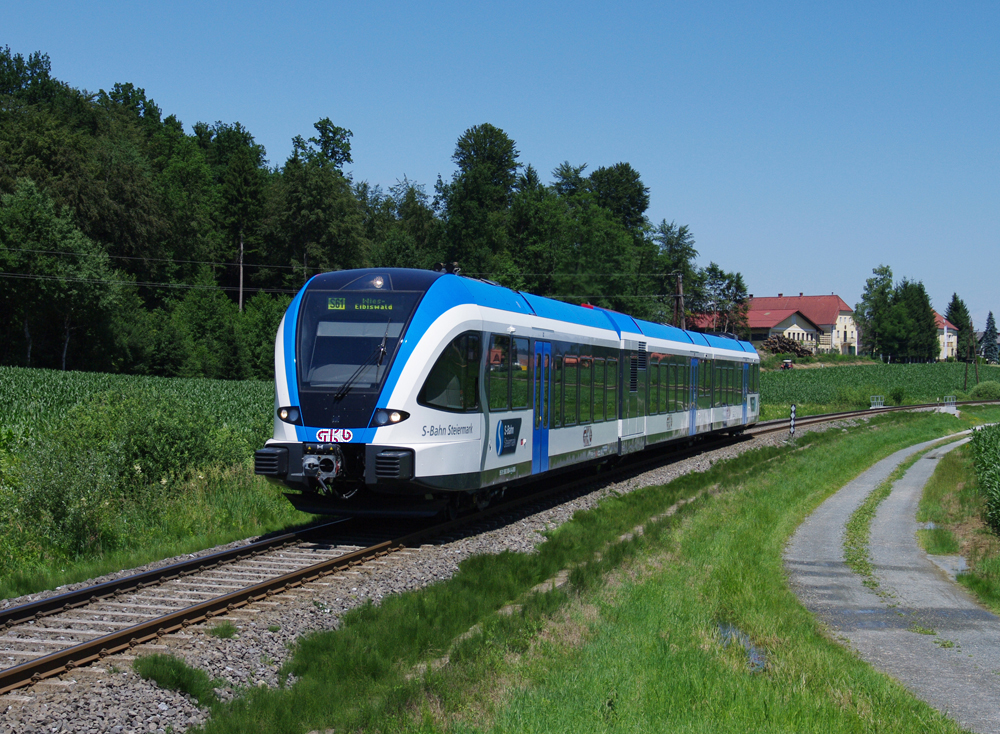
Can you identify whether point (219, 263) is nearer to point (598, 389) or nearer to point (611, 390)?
point (611, 390)

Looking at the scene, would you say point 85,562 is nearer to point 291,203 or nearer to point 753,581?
point 753,581

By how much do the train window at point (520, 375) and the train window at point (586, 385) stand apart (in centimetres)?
274

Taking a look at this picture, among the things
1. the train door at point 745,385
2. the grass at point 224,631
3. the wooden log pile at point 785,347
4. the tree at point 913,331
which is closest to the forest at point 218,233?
the wooden log pile at point 785,347

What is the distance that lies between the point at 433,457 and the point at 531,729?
5994mm

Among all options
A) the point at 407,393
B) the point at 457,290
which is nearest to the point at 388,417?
the point at 407,393

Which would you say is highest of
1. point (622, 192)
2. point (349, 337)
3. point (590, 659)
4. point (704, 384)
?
point (622, 192)

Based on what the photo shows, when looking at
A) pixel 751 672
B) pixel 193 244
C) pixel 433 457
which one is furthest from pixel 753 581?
pixel 193 244

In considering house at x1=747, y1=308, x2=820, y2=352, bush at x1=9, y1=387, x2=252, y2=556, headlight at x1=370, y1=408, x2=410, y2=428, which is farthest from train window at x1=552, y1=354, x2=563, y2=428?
house at x1=747, y1=308, x2=820, y2=352

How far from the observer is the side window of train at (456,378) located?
456 inches

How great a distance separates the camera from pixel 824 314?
166 meters

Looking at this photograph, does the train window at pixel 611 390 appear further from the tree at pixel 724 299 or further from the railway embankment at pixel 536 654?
the tree at pixel 724 299

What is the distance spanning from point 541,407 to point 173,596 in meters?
7.49

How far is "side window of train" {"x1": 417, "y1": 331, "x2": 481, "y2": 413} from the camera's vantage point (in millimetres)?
11570

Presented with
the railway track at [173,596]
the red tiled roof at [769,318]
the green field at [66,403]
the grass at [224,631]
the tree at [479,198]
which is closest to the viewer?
the railway track at [173,596]
